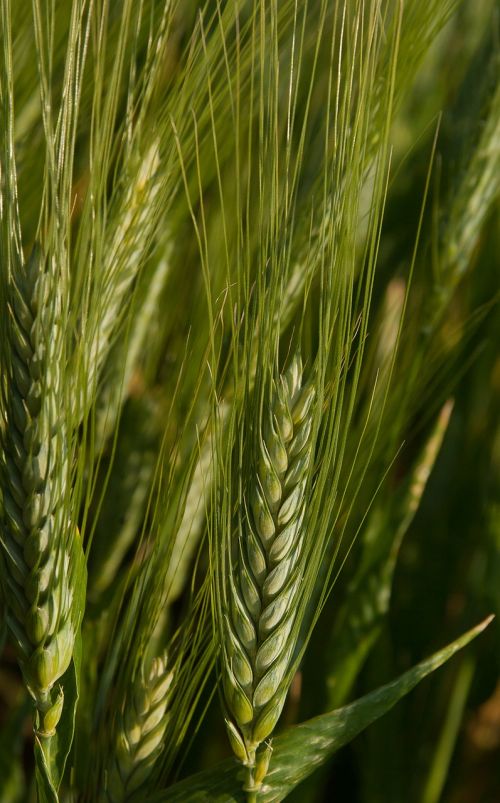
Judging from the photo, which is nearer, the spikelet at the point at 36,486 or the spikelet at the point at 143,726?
the spikelet at the point at 36,486

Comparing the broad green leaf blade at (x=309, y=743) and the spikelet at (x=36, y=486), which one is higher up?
the spikelet at (x=36, y=486)

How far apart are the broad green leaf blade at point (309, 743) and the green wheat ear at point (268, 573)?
30mm

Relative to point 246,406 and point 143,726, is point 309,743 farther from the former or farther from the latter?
point 246,406

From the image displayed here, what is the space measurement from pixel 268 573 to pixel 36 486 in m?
0.15

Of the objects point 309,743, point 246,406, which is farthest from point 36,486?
point 309,743

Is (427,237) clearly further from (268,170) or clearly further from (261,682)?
(261,682)

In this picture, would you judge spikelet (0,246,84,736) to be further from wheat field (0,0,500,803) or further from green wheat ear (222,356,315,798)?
green wheat ear (222,356,315,798)

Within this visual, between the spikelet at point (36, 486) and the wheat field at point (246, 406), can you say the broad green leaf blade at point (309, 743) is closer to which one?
the wheat field at point (246, 406)

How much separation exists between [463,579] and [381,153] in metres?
0.59

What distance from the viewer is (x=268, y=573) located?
553 mm

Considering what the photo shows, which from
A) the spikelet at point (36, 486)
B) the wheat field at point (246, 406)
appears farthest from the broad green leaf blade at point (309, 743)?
the spikelet at point (36, 486)

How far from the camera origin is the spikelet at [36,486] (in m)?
0.52

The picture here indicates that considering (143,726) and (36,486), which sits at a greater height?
(36,486)

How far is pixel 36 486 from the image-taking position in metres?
0.53
